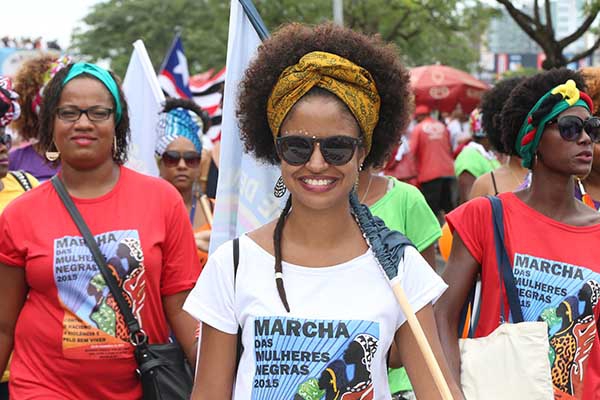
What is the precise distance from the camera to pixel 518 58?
71.9 meters

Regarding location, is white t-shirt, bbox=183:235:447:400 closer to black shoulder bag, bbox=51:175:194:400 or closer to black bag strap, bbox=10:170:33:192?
black shoulder bag, bbox=51:175:194:400

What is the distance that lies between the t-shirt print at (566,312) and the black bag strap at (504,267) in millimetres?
45

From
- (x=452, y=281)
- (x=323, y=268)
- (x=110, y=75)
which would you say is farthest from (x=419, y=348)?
(x=110, y=75)

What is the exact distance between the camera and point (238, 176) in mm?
4145

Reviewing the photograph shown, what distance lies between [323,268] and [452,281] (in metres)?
1.21

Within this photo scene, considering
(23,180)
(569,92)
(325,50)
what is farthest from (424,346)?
(23,180)

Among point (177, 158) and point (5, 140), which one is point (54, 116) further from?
point (177, 158)

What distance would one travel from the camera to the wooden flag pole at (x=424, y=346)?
274 centimetres

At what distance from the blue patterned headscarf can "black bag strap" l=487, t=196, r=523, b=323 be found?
10.4 ft

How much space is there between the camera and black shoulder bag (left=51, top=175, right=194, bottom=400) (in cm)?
404

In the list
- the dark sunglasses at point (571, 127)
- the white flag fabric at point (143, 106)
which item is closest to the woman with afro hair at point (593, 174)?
the dark sunglasses at point (571, 127)

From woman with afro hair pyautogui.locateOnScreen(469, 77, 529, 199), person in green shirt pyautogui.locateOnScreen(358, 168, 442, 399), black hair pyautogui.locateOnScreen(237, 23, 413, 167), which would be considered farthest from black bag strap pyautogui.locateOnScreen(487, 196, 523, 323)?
woman with afro hair pyautogui.locateOnScreen(469, 77, 529, 199)

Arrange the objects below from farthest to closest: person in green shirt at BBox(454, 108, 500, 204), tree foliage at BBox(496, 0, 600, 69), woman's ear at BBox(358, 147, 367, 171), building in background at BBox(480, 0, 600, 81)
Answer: building in background at BBox(480, 0, 600, 81)
tree foliage at BBox(496, 0, 600, 69)
person in green shirt at BBox(454, 108, 500, 204)
woman's ear at BBox(358, 147, 367, 171)

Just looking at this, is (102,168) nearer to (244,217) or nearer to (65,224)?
(65,224)
